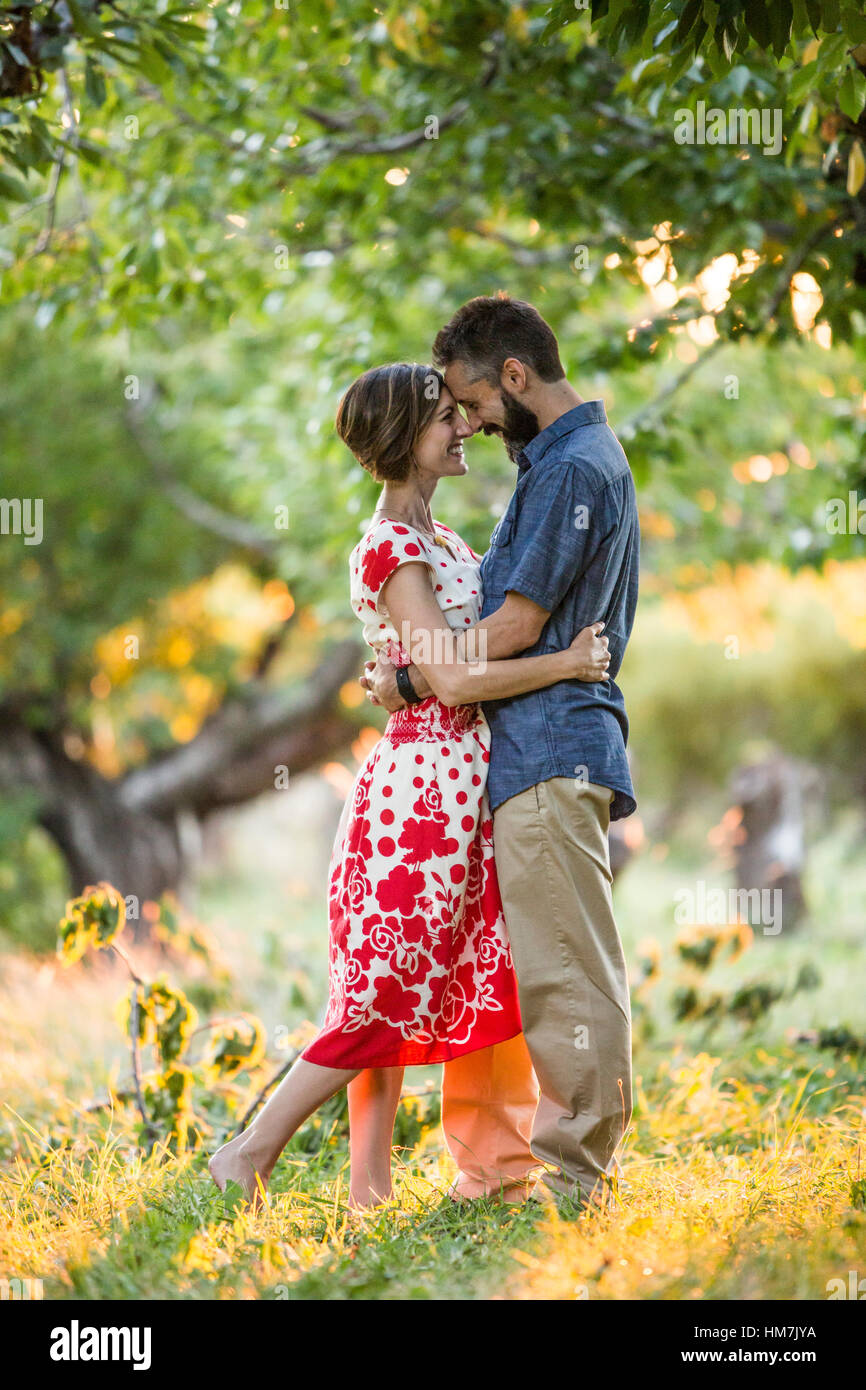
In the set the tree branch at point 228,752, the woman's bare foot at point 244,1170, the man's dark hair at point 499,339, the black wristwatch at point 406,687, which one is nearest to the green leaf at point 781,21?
the man's dark hair at point 499,339

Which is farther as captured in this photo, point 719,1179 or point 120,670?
point 120,670

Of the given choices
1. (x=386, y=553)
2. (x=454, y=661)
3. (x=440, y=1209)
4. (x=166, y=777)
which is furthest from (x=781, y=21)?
(x=166, y=777)

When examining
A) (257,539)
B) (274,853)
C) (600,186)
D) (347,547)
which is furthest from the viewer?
(274,853)

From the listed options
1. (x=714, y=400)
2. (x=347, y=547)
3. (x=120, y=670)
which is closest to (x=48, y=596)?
(x=120, y=670)

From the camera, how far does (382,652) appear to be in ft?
10.4

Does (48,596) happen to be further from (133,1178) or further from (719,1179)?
(719,1179)

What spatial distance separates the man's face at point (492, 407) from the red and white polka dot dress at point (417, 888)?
1.10ft

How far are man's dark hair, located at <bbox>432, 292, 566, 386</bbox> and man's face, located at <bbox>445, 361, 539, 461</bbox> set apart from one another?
0.07ft

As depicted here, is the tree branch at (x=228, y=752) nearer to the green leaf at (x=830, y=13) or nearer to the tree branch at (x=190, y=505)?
the tree branch at (x=190, y=505)

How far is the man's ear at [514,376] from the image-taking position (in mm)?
3021

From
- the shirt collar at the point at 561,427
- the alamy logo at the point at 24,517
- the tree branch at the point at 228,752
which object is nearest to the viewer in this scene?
the shirt collar at the point at 561,427

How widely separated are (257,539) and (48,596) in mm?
1875
